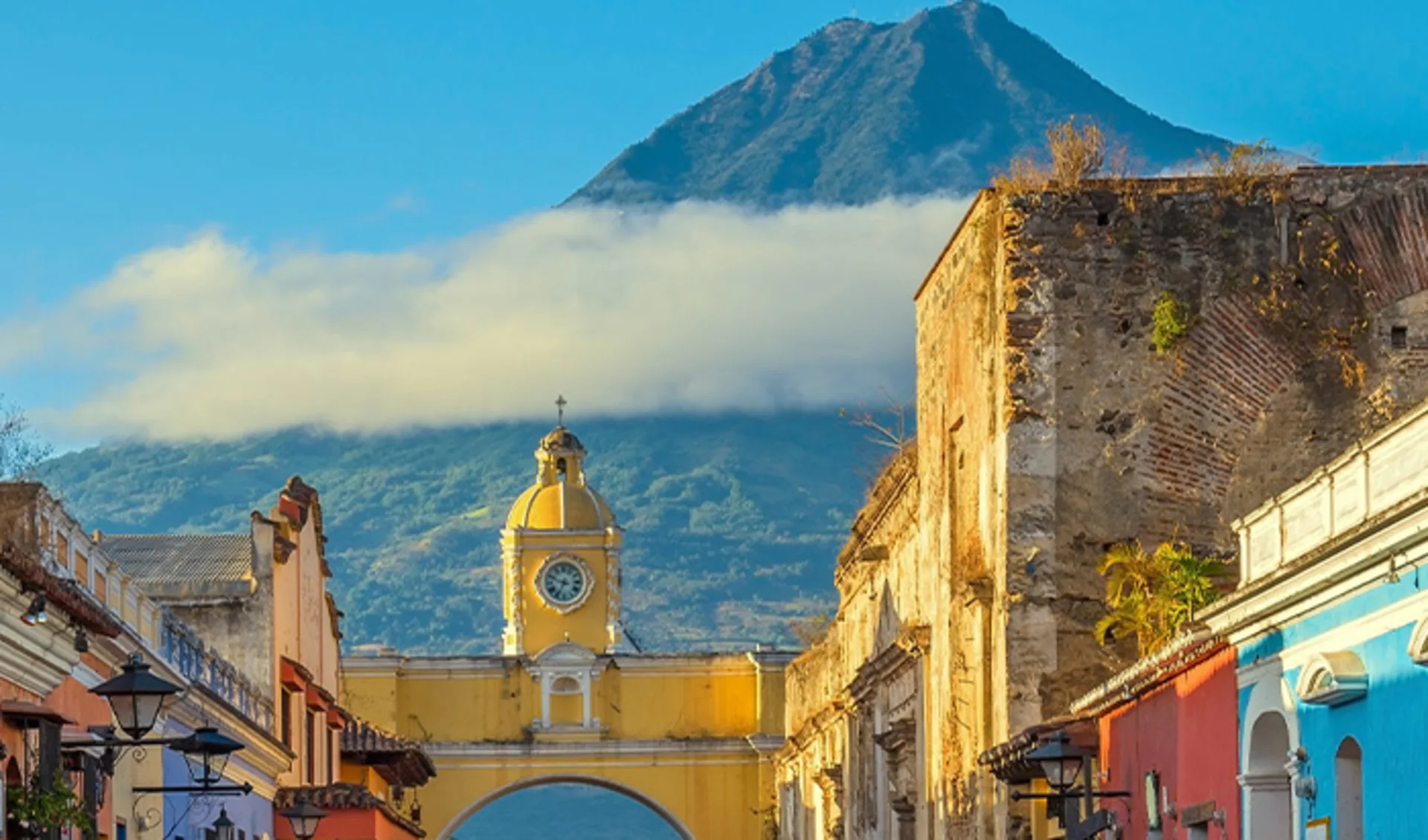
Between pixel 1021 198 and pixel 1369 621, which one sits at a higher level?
pixel 1021 198

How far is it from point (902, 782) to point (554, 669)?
37566 mm

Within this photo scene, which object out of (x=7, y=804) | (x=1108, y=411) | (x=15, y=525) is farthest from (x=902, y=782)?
(x=7, y=804)

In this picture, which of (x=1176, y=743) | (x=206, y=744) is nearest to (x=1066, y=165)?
(x=1176, y=743)

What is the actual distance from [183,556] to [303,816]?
749 centimetres

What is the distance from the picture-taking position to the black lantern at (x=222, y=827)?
24094 mm

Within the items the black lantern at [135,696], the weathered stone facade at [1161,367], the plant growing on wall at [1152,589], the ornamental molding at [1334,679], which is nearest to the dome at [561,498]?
the weathered stone facade at [1161,367]

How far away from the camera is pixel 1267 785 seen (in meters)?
16.7

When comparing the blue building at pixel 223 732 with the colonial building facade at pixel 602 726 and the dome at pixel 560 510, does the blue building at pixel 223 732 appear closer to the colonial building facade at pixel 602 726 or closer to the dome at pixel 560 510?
the colonial building facade at pixel 602 726

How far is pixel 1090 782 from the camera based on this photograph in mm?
21438

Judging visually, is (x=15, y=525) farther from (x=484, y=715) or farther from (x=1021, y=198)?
(x=484, y=715)

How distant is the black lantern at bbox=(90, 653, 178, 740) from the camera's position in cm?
1584

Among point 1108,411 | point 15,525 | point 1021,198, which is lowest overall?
point 15,525

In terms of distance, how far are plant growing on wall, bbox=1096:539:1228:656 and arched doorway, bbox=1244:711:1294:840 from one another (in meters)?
5.52

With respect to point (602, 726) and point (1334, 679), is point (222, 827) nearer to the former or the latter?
point (1334, 679)
